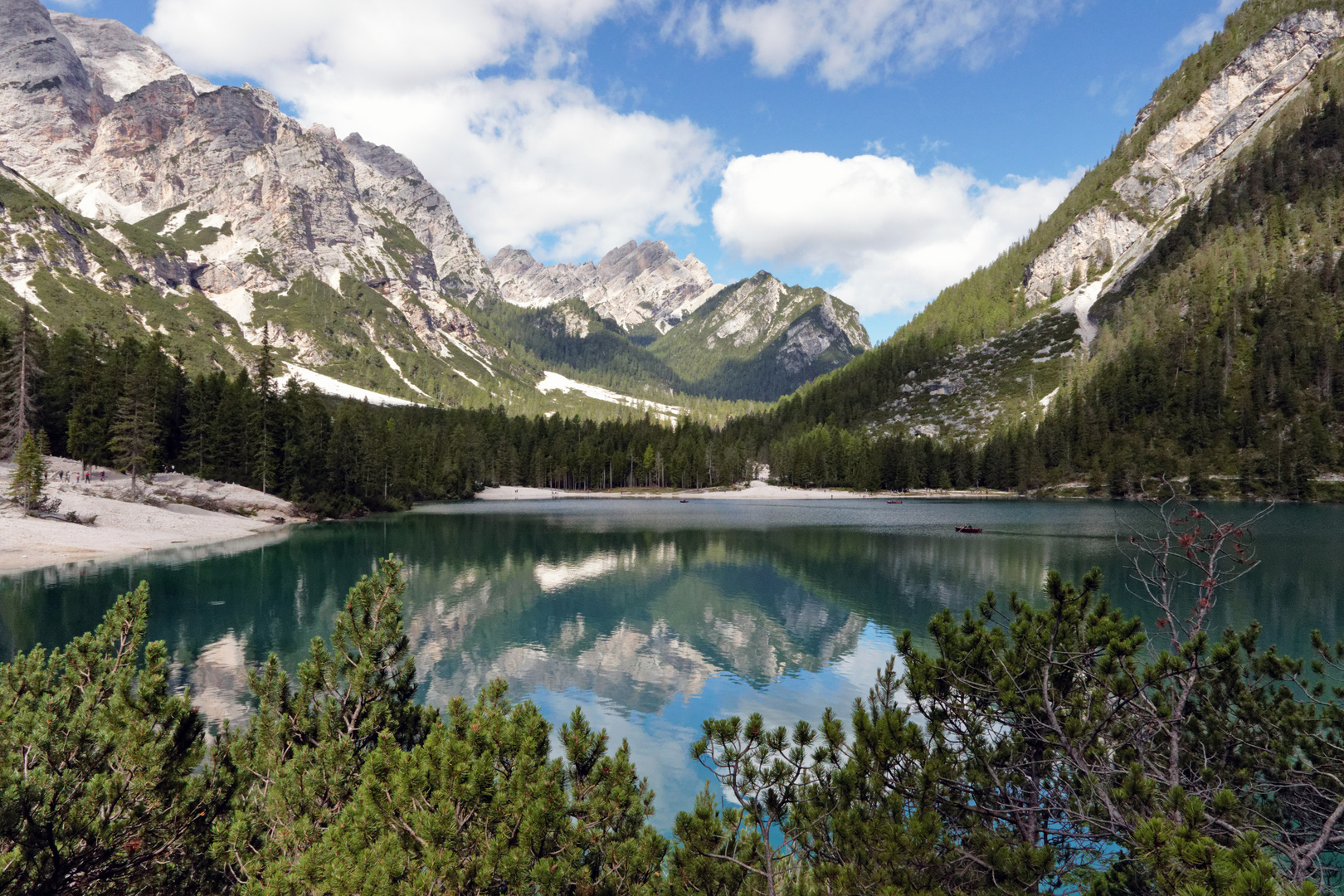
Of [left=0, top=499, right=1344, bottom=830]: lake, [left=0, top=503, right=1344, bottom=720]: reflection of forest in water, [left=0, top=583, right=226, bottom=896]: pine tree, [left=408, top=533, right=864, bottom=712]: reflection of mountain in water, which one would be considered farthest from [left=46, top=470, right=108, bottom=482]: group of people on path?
[left=0, top=583, right=226, bottom=896]: pine tree

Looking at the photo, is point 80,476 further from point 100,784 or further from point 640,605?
point 100,784

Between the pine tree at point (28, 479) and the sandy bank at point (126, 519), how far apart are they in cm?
86

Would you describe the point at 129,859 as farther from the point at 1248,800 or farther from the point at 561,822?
the point at 1248,800

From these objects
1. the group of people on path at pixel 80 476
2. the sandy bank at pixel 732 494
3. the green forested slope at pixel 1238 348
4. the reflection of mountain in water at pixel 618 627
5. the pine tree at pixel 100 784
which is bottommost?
the reflection of mountain in water at pixel 618 627

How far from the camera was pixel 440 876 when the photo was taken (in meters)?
4.88

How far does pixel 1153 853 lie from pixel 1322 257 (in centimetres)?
21267

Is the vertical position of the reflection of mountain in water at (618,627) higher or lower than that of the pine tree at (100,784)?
lower

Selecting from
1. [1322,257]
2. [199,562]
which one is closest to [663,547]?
[199,562]

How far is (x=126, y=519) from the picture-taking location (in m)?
51.3

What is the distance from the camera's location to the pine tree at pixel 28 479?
4344cm

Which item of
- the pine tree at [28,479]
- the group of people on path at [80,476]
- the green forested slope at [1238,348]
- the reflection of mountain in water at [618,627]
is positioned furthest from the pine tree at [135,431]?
the green forested slope at [1238,348]

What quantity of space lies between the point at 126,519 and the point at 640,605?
46225mm

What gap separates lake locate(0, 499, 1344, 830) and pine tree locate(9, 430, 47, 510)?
35.9ft

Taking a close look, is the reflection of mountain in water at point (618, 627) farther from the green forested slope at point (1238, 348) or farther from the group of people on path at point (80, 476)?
the green forested slope at point (1238, 348)
